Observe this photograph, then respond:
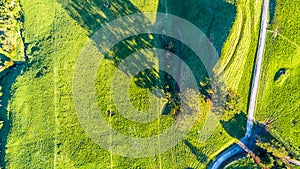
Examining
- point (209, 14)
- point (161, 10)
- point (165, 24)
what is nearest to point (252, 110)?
point (209, 14)

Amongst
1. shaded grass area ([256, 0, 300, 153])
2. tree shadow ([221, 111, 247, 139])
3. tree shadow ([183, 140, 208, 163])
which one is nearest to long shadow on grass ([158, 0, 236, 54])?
shaded grass area ([256, 0, 300, 153])

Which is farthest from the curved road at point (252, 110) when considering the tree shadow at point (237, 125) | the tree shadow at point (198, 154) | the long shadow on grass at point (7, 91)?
the long shadow on grass at point (7, 91)

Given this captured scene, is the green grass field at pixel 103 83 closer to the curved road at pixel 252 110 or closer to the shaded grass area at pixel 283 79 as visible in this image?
the shaded grass area at pixel 283 79

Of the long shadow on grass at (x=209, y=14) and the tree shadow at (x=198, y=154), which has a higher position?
the long shadow on grass at (x=209, y=14)

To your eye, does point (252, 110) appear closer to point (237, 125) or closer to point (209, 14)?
point (237, 125)

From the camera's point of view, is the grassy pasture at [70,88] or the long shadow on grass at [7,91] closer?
the grassy pasture at [70,88]

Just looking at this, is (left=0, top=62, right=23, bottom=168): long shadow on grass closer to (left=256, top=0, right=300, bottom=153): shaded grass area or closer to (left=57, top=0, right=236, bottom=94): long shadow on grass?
(left=57, top=0, right=236, bottom=94): long shadow on grass
